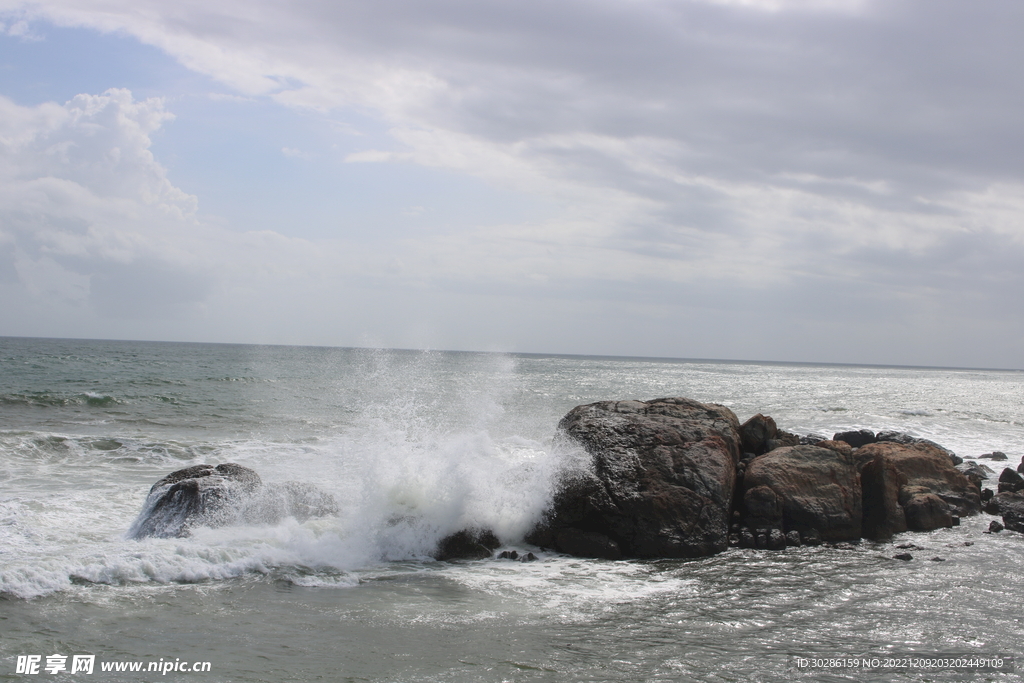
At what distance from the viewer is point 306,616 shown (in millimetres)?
7121

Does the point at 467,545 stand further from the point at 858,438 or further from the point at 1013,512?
the point at 858,438

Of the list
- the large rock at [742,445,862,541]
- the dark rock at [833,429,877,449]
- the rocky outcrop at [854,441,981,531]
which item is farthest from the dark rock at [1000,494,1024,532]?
the dark rock at [833,429,877,449]

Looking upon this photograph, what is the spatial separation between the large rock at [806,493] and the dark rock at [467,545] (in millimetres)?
4045

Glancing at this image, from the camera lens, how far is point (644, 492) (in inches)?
399

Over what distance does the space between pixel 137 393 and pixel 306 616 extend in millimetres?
28835

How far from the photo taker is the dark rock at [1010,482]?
1366 cm

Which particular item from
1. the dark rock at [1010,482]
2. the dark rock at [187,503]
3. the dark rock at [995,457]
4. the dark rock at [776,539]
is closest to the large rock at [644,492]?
the dark rock at [776,539]

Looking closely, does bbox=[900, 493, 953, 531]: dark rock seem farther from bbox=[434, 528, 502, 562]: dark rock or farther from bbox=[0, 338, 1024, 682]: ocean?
bbox=[434, 528, 502, 562]: dark rock

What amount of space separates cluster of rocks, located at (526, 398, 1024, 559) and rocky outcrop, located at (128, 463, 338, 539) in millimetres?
3959

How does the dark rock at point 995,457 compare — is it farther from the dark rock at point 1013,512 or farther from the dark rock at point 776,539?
the dark rock at point 776,539

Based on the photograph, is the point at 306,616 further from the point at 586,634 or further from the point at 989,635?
the point at 989,635

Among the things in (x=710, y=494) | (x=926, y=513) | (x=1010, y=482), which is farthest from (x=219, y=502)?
(x=1010, y=482)

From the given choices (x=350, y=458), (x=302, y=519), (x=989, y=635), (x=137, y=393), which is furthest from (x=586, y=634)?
(x=137, y=393)

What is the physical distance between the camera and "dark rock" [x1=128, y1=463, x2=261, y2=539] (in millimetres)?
9680
